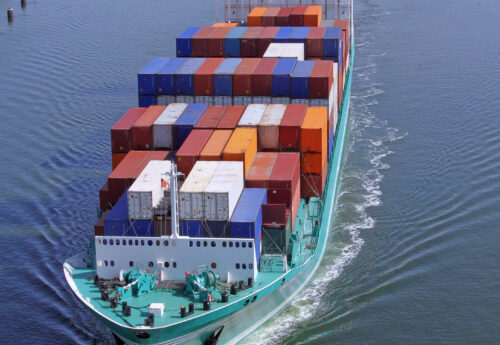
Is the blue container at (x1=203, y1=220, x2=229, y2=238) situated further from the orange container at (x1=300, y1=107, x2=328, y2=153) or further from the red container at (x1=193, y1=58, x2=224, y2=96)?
the red container at (x1=193, y1=58, x2=224, y2=96)

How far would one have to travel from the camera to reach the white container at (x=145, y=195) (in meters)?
30.9

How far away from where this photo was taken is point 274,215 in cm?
3225

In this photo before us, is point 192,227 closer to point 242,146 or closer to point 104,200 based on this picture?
point 242,146

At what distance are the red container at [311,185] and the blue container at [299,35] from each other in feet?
54.8

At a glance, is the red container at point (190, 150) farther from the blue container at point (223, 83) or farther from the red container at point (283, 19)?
the red container at point (283, 19)

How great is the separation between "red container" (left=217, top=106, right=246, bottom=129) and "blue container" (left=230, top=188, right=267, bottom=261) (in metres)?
5.68

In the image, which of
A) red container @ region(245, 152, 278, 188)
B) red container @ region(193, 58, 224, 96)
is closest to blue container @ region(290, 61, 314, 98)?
red container @ region(193, 58, 224, 96)

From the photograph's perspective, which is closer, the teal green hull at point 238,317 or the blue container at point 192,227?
the teal green hull at point 238,317

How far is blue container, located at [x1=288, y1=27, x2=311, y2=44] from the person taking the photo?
52750mm

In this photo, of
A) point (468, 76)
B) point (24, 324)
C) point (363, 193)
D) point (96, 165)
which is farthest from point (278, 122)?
point (468, 76)

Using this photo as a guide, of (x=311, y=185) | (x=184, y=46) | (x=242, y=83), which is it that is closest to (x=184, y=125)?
(x=242, y=83)

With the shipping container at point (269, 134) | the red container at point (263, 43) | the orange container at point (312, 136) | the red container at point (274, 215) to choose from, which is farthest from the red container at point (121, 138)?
the red container at point (263, 43)

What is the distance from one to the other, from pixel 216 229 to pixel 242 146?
5.71 metres

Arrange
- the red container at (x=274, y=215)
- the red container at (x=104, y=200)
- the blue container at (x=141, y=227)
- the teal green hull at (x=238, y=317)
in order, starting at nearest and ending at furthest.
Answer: the teal green hull at (x=238, y=317) → the blue container at (x=141, y=227) → the red container at (x=274, y=215) → the red container at (x=104, y=200)
